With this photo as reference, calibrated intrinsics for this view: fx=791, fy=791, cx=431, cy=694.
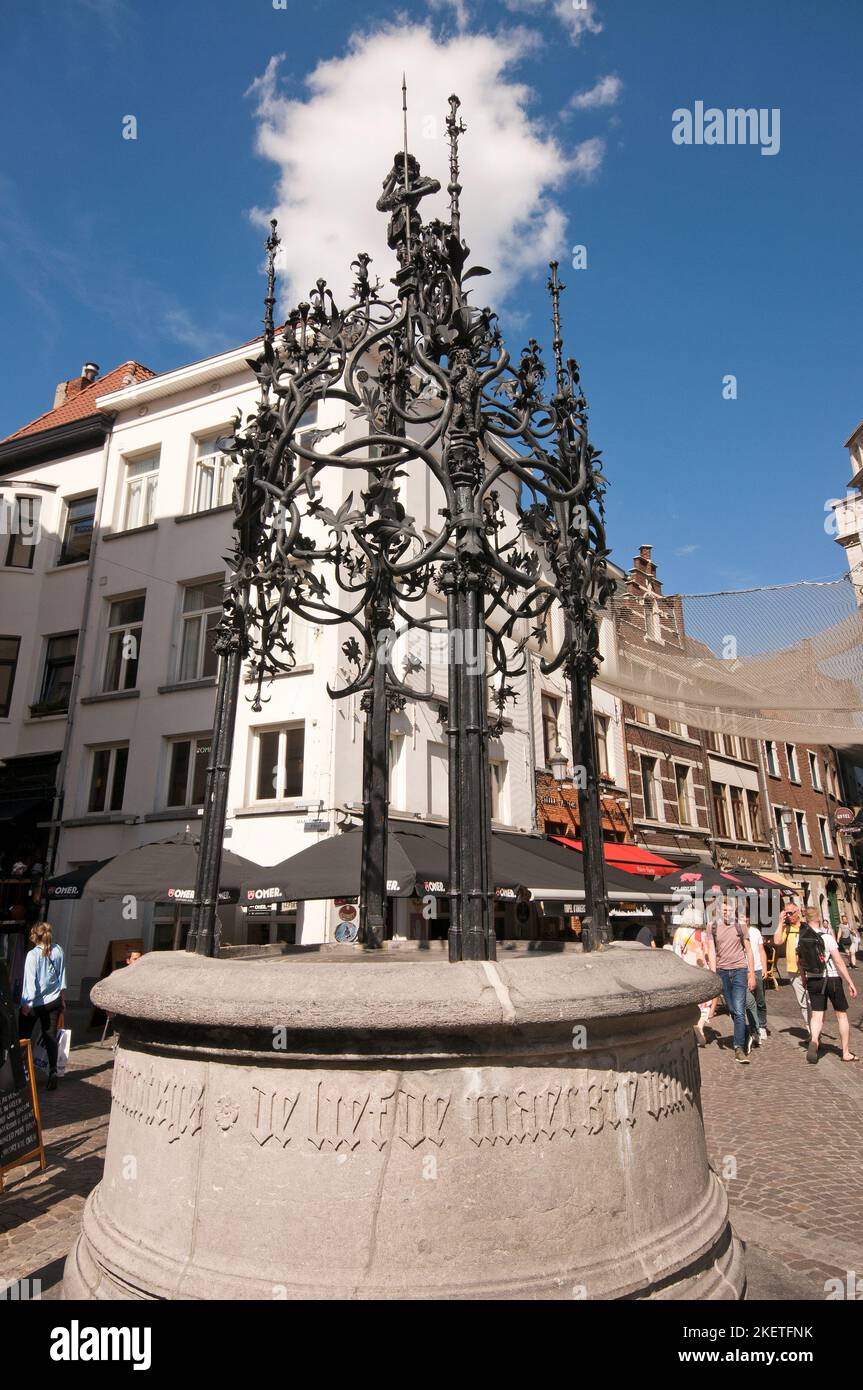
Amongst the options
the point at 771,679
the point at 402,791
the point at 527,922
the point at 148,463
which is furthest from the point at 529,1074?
the point at 148,463

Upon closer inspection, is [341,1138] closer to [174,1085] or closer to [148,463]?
[174,1085]

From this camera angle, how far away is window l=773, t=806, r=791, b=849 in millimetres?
31233

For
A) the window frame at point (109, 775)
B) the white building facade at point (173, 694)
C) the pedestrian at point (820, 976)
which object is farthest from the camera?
the window frame at point (109, 775)

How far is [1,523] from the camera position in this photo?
2023cm

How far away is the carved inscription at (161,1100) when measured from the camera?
301 cm

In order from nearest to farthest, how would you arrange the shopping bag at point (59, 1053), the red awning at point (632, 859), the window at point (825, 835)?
the shopping bag at point (59, 1053) < the red awning at point (632, 859) < the window at point (825, 835)

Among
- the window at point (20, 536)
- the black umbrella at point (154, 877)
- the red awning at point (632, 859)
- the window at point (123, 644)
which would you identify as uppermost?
the window at point (20, 536)

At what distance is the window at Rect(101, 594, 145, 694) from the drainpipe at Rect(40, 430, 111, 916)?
0.61 metres

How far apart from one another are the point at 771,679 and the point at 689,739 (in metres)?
20.7

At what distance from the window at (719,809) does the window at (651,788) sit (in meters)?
3.74

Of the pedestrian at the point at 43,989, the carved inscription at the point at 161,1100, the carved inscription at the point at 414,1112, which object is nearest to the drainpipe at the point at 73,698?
the pedestrian at the point at 43,989

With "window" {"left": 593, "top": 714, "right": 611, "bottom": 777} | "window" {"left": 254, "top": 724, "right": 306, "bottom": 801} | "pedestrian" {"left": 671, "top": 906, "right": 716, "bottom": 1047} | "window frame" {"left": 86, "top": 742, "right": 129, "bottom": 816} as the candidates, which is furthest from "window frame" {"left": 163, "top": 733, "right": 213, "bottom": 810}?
"window" {"left": 593, "top": 714, "right": 611, "bottom": 777}

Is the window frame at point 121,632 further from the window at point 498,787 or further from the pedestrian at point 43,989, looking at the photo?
the pedestrian at point 43,989

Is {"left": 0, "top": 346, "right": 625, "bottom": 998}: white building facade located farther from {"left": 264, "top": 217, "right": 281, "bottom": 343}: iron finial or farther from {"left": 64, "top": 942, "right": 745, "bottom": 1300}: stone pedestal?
{"left": 64, "top": 942, "right": 745, "bottom": 1300}: stone pedestal
